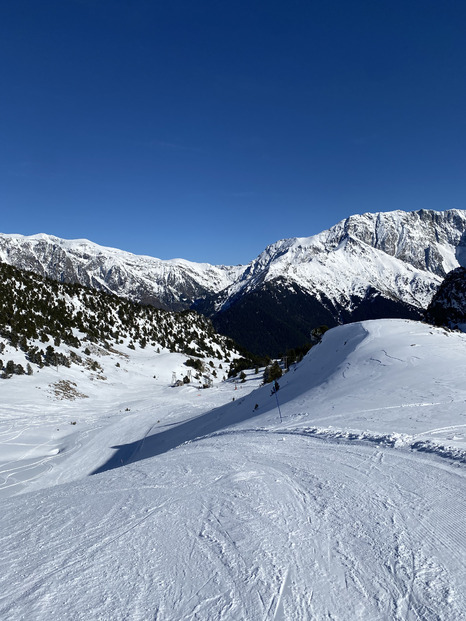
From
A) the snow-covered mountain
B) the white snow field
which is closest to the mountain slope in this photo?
the white snow field

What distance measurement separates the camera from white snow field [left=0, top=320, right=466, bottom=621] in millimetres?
4324

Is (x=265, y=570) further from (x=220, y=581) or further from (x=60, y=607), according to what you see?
(x=60, y=607)

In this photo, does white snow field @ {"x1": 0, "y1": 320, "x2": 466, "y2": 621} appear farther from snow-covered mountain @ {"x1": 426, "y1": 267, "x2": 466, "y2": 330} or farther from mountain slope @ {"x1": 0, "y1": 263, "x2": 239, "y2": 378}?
snow-covered mountain @ {"x1": 426, "y1": 267, "x2": 466, "y2": 330}

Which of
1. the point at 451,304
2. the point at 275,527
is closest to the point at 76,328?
the point at 275,527

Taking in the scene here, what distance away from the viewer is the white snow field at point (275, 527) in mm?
4324

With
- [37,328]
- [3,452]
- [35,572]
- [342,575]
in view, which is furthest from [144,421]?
[37,328]

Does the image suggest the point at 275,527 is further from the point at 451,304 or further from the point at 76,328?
the point at 451,304

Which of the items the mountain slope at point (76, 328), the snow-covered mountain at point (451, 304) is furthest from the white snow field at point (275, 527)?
the snow-covered mountain at point (451, 304)

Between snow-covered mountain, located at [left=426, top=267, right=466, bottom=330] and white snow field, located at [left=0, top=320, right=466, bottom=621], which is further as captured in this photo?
snow-covered mountain, located at [left=426, top=267, right=466, bottom=330]

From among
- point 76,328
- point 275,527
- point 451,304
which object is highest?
point 76,328

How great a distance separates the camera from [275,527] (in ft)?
20.0

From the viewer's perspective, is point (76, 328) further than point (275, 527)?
Yes

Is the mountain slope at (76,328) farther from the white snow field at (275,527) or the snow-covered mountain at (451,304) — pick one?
the snow-covered mountain at (451,304)

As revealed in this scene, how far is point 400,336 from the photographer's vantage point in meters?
25.5
